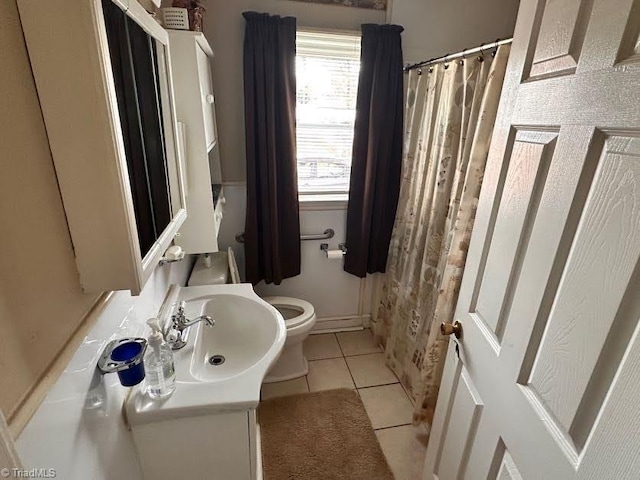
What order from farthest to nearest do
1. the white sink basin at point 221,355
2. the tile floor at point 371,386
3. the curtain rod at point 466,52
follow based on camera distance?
the tile floor at point 371,386
the curtain rod at point 466,52
the white sink basin at point 221,355

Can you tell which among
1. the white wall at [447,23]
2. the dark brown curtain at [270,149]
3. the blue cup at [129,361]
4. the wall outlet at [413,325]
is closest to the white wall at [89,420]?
the blue cup at [129,361]

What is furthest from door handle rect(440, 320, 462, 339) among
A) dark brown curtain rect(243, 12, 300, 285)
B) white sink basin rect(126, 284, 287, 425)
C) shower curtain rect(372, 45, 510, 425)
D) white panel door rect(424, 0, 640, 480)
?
dark brown curtain rect(243, 12, 300, 285)

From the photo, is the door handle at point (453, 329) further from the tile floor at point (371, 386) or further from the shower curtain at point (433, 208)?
the tile floor at point (371, 386)

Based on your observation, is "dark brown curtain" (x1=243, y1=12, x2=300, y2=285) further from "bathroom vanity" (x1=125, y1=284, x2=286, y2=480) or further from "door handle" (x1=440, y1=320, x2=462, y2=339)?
"door handle" (x1=440, y1=320, x2=462, y2=339)

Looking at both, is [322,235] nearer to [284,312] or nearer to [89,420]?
[284,312]

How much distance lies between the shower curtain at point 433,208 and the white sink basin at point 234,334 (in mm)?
790

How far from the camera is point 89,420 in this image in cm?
74

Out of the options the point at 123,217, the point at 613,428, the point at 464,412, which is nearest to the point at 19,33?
the point at 123,217

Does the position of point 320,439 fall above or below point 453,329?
below

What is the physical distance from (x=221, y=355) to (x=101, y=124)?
105 centimetres

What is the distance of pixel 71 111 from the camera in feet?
1.80

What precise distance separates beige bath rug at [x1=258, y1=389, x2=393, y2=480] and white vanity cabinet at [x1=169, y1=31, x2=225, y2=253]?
105 centimetres

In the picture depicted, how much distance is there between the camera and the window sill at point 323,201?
2.21 metres

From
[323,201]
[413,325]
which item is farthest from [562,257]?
[323,201]
